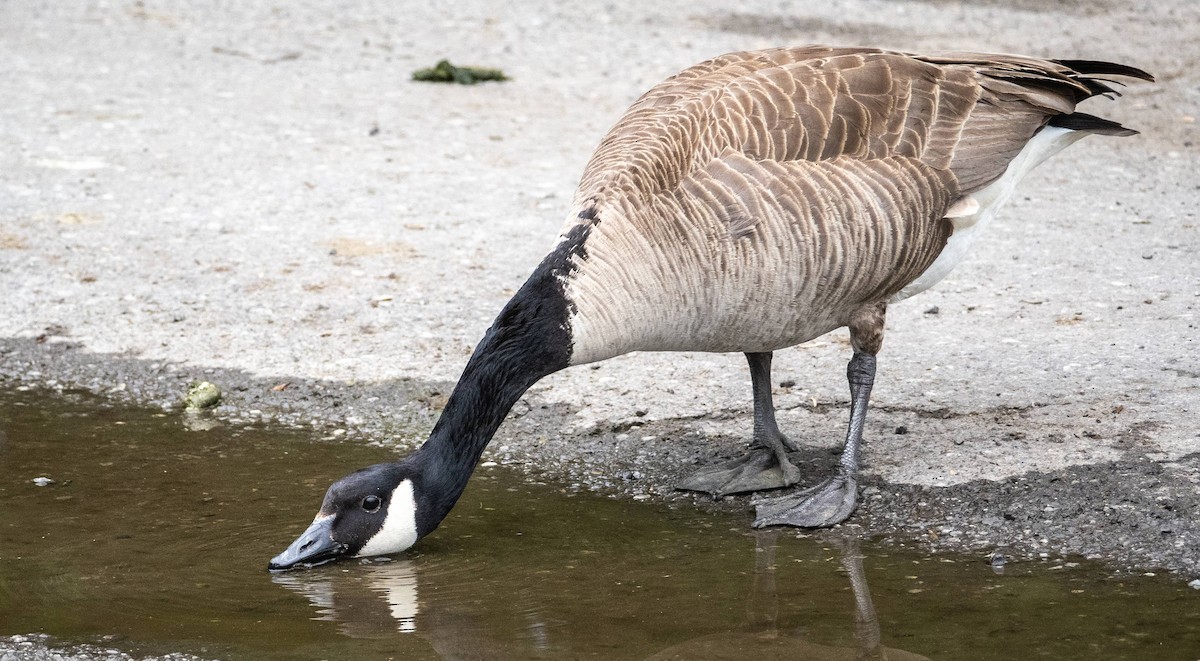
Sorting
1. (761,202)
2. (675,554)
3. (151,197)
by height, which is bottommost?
(675,554)

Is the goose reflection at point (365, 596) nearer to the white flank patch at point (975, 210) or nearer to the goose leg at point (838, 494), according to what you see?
the goose leg at point (838, 494)

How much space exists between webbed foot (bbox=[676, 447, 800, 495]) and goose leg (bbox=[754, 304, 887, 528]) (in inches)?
4.0

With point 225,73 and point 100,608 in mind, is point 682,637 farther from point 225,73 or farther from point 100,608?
point 225,73

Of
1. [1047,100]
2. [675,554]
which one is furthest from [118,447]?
[1047,100]

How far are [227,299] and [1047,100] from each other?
3441 mm

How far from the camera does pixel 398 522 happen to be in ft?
12.4

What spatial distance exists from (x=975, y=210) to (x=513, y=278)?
2.47 m

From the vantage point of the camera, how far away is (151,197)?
23.4 feet

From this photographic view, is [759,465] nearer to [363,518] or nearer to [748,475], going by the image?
[748,475]

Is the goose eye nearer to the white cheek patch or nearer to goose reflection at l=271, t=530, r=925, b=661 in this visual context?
the white cheek patch

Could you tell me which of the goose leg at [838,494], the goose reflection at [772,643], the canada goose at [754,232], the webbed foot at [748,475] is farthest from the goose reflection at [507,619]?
the webbed foot at [748,475]

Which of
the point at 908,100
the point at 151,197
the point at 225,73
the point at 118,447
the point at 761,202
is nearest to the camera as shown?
the point at 761,202

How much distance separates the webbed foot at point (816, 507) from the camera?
4.07 m

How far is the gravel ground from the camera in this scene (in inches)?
172
